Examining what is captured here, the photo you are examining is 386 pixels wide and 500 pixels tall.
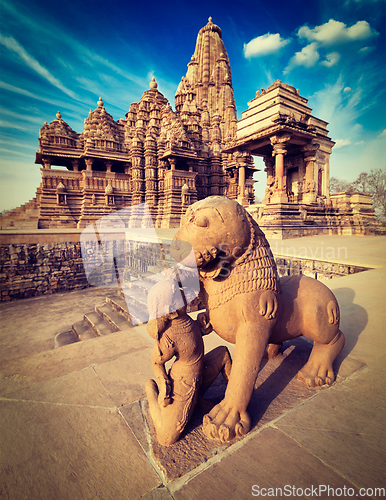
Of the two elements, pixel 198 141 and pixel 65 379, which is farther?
pixel 198 141

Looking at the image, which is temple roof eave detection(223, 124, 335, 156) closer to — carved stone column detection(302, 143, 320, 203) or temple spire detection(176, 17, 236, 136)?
carved stone column detection(302, 143, 320, 203)

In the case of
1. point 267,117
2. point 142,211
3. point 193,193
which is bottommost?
point 142,211

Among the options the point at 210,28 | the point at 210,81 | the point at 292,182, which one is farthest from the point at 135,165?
the point at 210,28

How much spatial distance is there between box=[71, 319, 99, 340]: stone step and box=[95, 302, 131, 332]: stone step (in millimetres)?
336

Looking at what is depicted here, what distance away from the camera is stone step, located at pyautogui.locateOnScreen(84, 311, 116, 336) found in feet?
15.3

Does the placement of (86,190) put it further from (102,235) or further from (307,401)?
(307,401)

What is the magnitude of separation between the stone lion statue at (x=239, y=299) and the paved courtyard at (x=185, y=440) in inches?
6.1

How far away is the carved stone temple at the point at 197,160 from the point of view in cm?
1212

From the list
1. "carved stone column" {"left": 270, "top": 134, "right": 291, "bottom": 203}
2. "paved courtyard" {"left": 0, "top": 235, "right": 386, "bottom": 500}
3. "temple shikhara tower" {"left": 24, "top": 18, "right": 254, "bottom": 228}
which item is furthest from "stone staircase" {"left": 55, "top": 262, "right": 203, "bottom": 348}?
"temple shikhara tower" {"left": 24, "top": 18, "right": 254, "bottom": 228}

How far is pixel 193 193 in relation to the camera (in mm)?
17312

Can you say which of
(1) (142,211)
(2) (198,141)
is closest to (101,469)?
(1) (142,211)

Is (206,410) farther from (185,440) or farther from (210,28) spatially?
(210,28)

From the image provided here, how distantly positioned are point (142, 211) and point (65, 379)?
632 inches

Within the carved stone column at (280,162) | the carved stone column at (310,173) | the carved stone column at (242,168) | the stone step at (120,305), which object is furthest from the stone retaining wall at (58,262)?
the carved stone column at (310,173)
